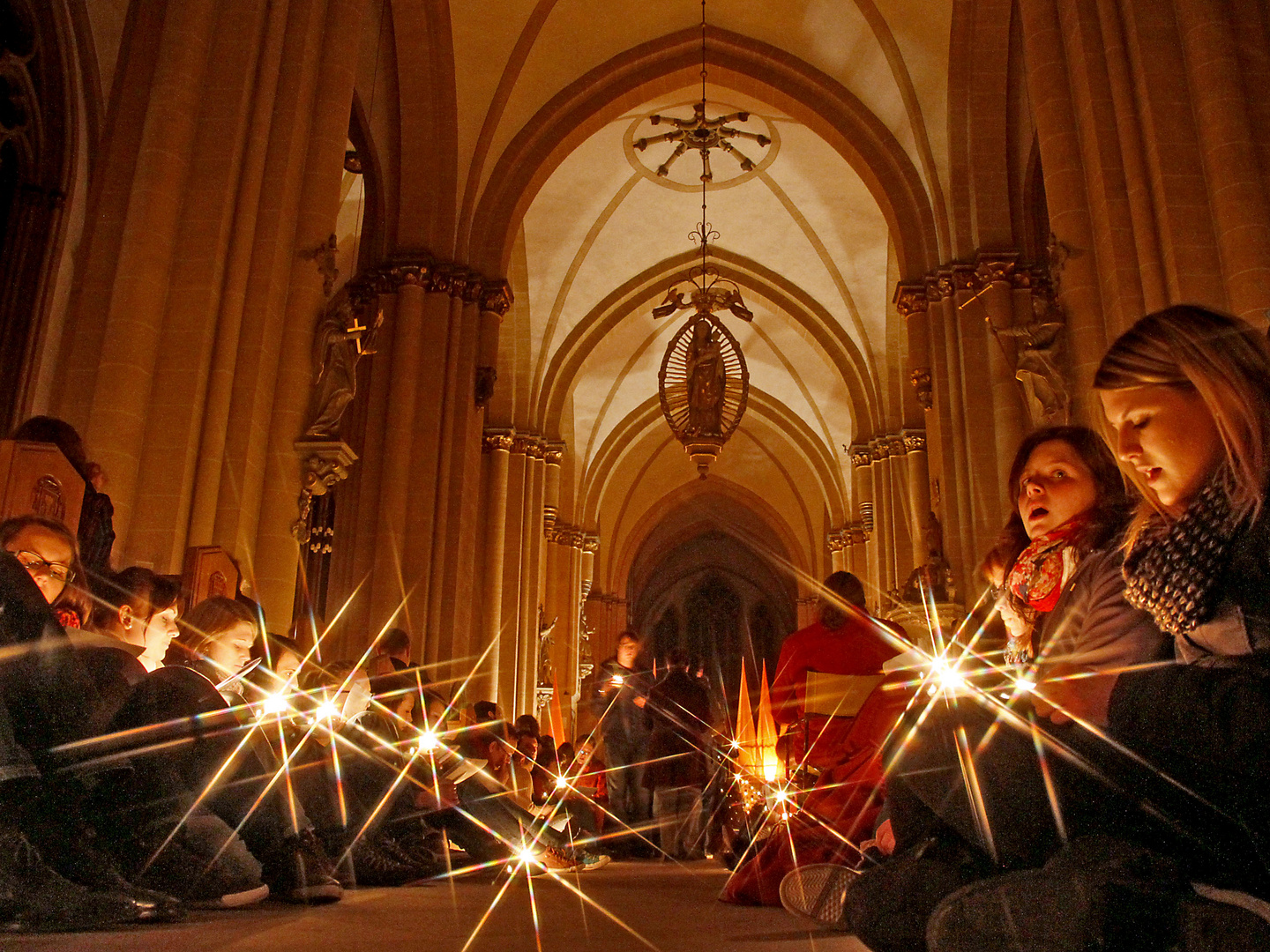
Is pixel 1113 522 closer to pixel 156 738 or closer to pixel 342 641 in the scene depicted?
pixel 156 738

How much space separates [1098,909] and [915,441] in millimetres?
14012

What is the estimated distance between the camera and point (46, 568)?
2.78 metres

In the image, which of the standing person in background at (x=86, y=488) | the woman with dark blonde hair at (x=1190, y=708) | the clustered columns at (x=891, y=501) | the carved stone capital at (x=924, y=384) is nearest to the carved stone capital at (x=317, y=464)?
the standing person in background at (x=86, y=488)

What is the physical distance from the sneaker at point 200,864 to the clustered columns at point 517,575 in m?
8.63

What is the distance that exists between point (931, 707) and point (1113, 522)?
25.1 inches

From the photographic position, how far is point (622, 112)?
13.2m

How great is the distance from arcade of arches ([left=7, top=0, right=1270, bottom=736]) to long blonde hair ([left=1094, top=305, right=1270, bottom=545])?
12.9 feet

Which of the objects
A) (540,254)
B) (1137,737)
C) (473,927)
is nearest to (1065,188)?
Answer: (473,927)

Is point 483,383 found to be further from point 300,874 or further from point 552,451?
point 300,874

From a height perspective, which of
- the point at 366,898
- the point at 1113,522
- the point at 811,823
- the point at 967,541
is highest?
the point at 967,541

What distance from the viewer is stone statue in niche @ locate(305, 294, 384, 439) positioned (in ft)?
21.4

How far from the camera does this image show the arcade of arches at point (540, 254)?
5.66 metres

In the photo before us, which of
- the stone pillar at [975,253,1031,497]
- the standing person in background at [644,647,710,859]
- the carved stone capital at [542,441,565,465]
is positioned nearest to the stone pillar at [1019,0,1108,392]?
the stone pillar at [975,253,1031,497]

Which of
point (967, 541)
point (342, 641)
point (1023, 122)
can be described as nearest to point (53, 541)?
point (342, 641)
